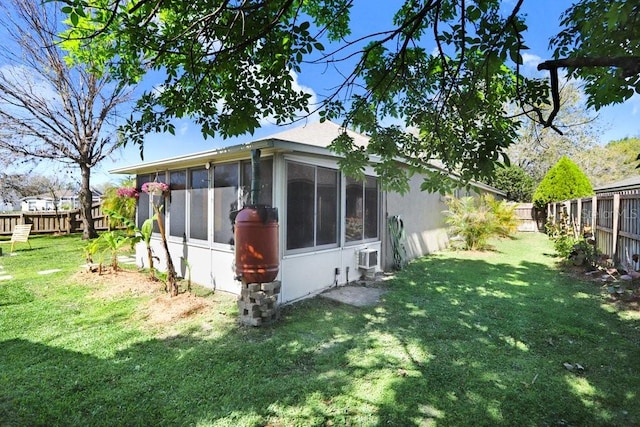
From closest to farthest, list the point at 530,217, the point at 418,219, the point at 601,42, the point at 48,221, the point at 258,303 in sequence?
the point at 601,42, the point at 258,303, the point at 418,219, the point at 48,221, the point at 530,217

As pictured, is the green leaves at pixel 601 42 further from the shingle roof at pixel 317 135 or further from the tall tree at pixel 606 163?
the tall tree at pixel 606 163

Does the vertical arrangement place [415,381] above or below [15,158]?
below

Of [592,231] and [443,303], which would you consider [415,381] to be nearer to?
[443,303]

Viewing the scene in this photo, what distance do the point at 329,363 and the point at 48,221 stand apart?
16.1 m

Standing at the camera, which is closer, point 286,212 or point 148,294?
point 286,212

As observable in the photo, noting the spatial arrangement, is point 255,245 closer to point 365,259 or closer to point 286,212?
point 286,212

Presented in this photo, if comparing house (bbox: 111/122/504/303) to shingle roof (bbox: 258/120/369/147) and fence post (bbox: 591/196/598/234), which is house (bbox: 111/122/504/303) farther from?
fence post (bbox: 591/196/598/234)

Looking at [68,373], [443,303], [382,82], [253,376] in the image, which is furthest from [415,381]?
[68,373]

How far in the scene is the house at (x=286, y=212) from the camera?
505 cm

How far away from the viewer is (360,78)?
3703 mm

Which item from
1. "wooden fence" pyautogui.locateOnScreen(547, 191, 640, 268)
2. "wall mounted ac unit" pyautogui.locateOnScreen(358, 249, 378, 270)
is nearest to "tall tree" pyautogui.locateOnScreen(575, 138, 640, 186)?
"wooden fence" pyautogui.locateOnScreen(547, 191, 640, 268)

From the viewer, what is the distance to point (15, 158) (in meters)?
12.1

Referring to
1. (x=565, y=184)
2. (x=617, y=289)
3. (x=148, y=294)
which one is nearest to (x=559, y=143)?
(x=565, y=184)

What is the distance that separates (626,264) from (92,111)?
16926 mm
